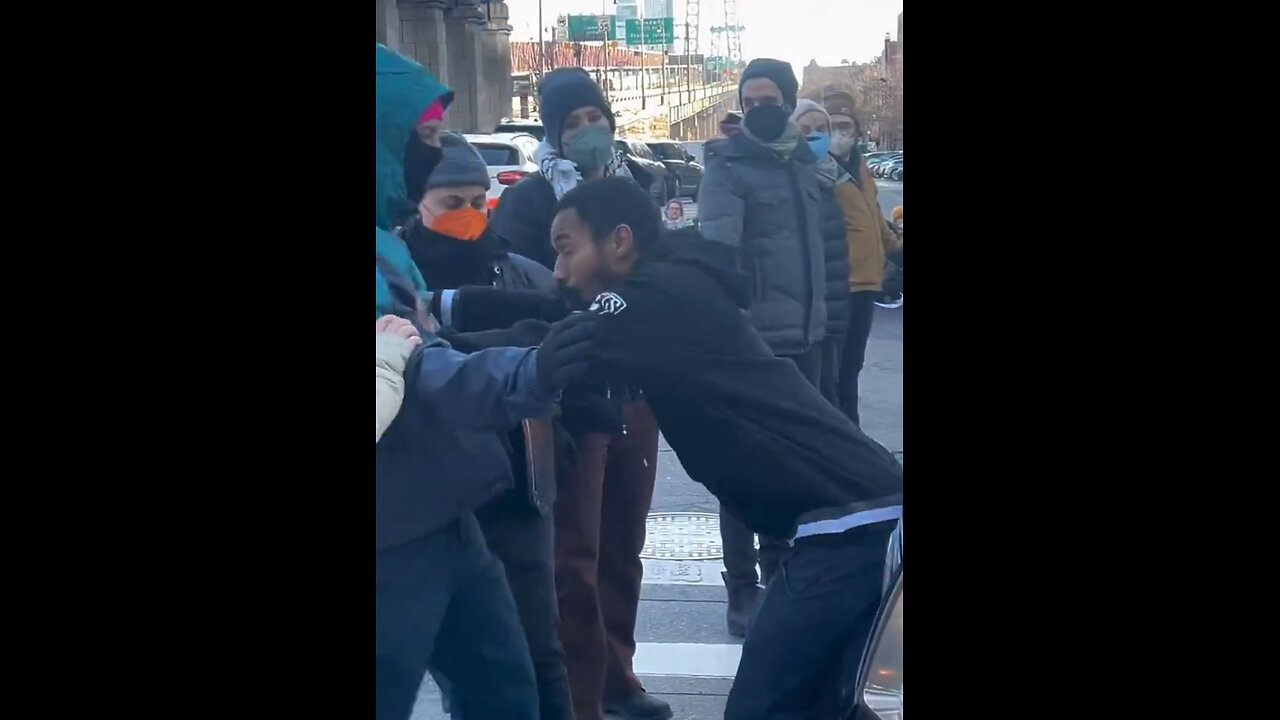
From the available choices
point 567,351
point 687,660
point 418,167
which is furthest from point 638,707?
point 418,167

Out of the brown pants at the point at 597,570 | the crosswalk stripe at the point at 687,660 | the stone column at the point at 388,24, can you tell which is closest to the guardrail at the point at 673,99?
the stone column at the point at 388,24

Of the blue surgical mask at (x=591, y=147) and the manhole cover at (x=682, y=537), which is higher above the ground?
the blue surgical mask at (x=591, y=147)

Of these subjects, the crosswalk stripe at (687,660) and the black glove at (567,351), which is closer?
the black glove at (567,351)

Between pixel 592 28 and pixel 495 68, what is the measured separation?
0.19 metres

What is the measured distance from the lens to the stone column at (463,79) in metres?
2.23

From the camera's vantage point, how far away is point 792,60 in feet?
7.16

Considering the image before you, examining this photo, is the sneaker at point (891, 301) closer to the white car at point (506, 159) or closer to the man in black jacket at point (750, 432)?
the man in black jacket at point (750, 432)

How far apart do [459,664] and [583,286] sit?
2.45 feet

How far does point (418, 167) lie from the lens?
220 cm

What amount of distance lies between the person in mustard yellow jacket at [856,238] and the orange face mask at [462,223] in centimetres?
65

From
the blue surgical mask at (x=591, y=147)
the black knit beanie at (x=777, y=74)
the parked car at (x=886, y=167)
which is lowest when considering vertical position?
the parked car at (x=886, y=167)
